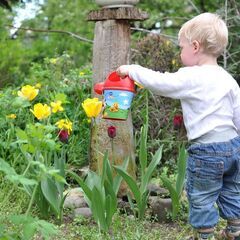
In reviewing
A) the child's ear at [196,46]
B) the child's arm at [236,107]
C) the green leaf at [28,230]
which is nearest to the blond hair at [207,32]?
the child's ear at [196,46]

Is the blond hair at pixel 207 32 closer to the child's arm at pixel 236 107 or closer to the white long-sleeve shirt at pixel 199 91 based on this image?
the white long-sleeve shirt at pixel 199 91

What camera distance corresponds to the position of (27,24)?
12.5m

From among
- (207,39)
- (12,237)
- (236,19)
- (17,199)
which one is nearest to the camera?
(12,237)

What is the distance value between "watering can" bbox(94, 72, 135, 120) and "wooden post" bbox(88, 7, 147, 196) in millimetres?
839

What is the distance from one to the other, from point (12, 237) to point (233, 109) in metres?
1.38

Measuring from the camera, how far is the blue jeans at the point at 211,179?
11.4ft

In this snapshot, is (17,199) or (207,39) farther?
(17,199)

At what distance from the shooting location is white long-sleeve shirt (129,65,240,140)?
11.2ft

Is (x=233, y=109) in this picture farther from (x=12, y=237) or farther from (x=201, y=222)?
(x=12, y=237)

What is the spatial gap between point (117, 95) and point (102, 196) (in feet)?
1.94

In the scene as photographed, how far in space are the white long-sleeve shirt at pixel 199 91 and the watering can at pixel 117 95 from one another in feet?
0.41

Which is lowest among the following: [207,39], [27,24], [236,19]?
[27,24]

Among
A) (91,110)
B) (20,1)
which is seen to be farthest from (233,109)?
(20,1)

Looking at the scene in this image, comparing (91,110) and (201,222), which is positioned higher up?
Result: (91,110)
